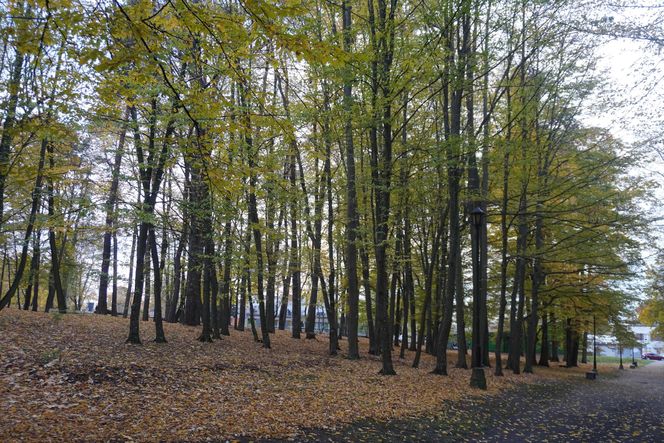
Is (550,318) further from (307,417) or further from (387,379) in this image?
(307,417)

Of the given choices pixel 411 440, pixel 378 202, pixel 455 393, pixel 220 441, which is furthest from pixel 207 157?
pixel 455 393

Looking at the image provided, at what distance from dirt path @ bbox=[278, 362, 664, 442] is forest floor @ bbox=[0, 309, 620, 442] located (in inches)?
3.7

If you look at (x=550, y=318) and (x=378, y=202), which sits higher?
(x=378, y=202)

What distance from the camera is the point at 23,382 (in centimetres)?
653

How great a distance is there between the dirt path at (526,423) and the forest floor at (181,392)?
10 centimetres

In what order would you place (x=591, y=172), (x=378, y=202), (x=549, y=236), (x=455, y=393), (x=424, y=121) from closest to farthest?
(x=455, y=393), (x=378, y=202), (x=591, y=172), (x=424, y=121), (x=549, y=236)

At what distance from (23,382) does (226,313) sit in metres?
11.5

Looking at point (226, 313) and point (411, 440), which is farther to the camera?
point (226, 313)

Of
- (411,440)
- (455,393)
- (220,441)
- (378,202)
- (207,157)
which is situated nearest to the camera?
(207,157)

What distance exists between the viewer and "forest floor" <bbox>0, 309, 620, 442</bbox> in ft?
18.1

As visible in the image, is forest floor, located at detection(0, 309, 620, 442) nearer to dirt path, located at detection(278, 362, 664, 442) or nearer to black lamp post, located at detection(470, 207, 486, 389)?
dirt path, located at detection(278, 362, 664, 442)

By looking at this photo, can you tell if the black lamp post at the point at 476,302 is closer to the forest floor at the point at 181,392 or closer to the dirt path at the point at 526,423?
the forest floor at the point at 181,392

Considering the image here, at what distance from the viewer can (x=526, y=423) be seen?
28.1 feet

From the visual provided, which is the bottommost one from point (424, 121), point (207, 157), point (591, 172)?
point (207, 157)
